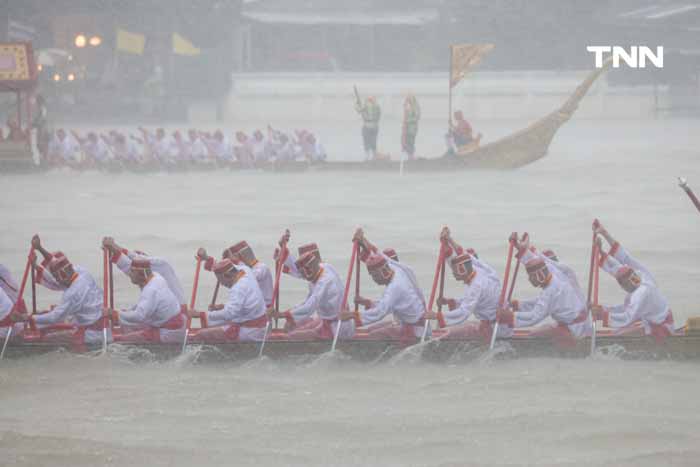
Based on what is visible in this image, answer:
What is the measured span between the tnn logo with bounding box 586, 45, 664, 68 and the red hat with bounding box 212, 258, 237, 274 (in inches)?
777

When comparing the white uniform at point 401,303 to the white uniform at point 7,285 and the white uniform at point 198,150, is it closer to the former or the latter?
the white uniform at point 7,285

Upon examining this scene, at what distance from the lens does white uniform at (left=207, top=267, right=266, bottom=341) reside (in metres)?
7.58

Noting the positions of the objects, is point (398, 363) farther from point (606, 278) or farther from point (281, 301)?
point (606, 278)

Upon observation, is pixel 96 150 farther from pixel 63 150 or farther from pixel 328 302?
pixel 328 302

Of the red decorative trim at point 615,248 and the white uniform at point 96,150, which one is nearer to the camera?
the red decorative trim at point 615,248

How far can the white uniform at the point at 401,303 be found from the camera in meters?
7.59

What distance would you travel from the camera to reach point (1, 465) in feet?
Result: 21.0

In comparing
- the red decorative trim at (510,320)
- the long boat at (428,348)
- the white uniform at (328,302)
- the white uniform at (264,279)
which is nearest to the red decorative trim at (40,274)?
the long boat at (428,348)

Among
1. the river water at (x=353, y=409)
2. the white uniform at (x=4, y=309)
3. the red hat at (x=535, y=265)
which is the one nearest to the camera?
the river water at (x=353, y=409)

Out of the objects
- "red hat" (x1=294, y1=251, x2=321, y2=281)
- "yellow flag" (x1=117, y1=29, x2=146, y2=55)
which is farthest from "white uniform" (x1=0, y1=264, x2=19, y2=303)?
"yellow flag" (x1=117, y1=29, x2=146, y2=55)

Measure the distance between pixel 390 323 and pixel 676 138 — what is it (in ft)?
51.6

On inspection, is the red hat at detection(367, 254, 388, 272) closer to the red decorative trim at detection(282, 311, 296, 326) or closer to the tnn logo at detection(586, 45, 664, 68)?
the red decorative trim at detection(282, 311, 296, 326)

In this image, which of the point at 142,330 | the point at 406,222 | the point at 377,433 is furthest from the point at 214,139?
the point at 377,433

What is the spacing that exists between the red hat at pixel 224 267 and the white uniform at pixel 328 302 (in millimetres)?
Result: 517
